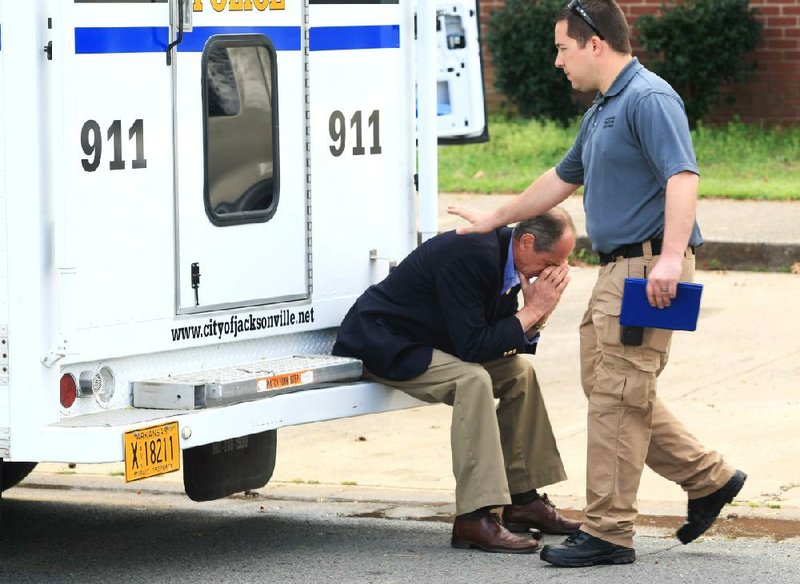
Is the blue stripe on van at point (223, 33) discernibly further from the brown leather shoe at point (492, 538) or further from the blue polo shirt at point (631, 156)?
the brown leather shoe at point (492, 538)

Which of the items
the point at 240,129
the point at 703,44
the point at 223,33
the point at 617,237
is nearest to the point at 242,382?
the point at 240,129

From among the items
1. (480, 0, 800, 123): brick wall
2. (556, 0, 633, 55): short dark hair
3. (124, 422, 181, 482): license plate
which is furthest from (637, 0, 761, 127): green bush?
(124, 422, 181, 482): license plate

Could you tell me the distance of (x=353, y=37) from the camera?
6.67 metres

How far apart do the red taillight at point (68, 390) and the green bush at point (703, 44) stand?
1132 centimetres

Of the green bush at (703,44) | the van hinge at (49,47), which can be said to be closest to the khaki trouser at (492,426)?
the van hinge at (49,47)

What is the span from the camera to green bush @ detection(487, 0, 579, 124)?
16766mm

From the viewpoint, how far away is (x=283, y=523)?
682cm

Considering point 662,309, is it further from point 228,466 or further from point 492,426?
point 228,466

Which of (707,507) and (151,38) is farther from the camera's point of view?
(707,507)

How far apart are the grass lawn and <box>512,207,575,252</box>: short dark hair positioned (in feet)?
25.3

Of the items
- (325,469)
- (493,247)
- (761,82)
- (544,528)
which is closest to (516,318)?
(493,247)

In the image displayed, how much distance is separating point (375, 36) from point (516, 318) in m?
1.32

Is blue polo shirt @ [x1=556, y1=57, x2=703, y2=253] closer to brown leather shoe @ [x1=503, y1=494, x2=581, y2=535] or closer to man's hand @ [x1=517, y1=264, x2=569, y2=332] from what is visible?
man's hand @ [x1=517, y1=264, x2=569, y2=332]

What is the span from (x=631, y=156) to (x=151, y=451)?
1796mm
